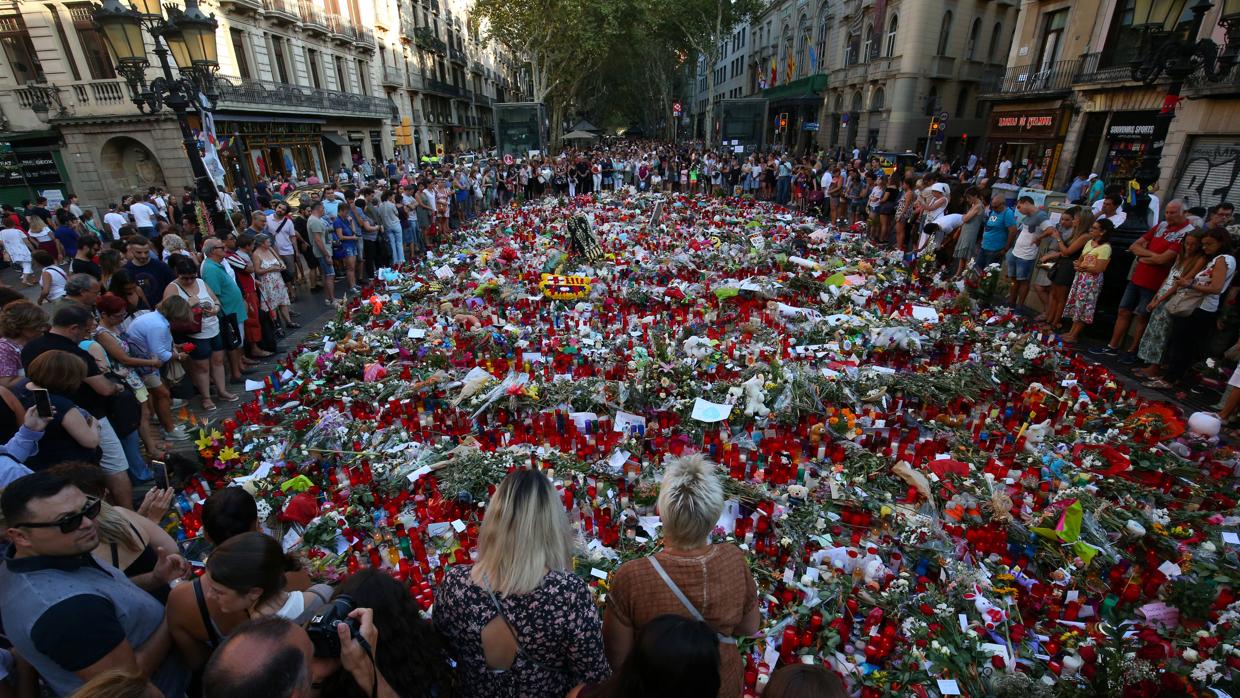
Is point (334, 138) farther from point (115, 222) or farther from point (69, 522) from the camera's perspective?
point (69, 522)

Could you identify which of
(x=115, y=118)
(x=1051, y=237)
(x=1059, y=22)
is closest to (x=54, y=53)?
(x=115, y=118)

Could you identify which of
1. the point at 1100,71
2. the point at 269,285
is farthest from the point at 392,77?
the point at 1100,71

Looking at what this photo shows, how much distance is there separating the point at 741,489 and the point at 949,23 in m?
33.0

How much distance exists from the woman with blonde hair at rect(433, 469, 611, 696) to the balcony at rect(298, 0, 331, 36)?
32547 mm

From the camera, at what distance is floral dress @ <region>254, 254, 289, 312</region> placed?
7738 mm

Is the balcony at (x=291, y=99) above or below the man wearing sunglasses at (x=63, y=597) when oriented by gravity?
above

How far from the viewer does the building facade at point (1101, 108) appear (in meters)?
Result: 15.0

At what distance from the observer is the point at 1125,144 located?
18625mm

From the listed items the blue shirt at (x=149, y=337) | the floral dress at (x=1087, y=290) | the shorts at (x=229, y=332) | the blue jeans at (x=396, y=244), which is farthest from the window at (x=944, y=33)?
the blue shirt at (x=149, y=337)

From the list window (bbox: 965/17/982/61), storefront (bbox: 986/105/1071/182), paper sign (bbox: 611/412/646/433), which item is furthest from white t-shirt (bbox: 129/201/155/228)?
window (bbox: 965/17/982/61)

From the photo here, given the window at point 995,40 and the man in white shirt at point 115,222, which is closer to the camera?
the man in white shirt at point 115,222

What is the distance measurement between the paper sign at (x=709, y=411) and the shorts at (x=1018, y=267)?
6.23m

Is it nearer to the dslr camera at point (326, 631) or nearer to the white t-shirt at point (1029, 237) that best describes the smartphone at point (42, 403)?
the dslr camera at point (326, 631)

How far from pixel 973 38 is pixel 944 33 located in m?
2.32
